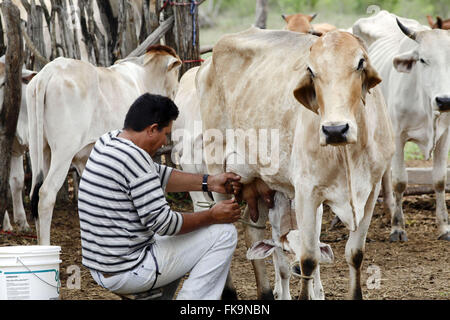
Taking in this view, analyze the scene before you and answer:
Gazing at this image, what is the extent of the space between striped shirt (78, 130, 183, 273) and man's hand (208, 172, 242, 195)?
1.73ft

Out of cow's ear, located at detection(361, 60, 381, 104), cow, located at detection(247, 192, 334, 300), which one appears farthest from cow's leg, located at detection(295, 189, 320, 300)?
cow's ear, located at detection(361, 60, 381, 104)

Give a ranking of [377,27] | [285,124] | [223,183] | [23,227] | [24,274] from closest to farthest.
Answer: [24,274] < [223,183] < [285,124] < [23,227] < [377,27]

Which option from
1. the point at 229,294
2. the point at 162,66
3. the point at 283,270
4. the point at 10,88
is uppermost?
the point at 10,88

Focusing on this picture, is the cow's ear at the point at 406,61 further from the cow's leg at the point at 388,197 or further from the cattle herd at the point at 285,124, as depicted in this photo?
the cow's leg at the point at 388,197

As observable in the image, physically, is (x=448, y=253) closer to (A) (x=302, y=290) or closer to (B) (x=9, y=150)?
(A) (x=302, y=290)

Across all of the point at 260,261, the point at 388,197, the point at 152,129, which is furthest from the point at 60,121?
the point at 388,197

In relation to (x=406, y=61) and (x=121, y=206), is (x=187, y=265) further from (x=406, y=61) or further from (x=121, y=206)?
(x=406, y=61)

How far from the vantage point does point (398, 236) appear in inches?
261

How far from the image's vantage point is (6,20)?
539 cm

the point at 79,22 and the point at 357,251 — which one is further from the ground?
the point at 79,22

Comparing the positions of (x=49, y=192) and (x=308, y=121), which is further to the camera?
(x=49, y=192)

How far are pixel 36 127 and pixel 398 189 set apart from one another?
3215 mm

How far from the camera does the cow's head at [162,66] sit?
6582 millimetres
